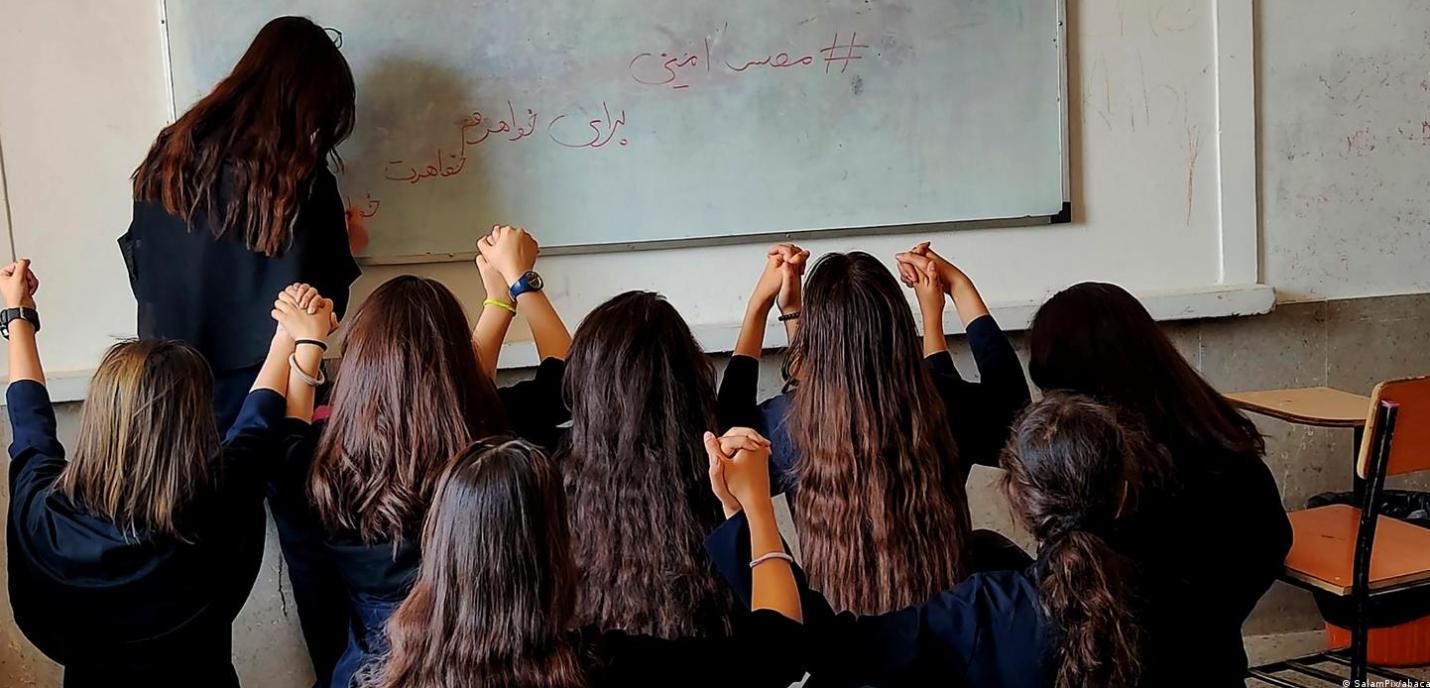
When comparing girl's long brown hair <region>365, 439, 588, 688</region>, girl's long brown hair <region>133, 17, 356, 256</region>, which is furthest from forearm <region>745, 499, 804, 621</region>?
girl's long brown hair <region>133, 17, 356, 256</region>

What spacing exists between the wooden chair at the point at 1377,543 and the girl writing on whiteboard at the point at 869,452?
0.82 m

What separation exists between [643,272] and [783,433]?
1118 mm

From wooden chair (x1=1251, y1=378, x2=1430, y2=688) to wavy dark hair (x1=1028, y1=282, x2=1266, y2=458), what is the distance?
48 centimetres

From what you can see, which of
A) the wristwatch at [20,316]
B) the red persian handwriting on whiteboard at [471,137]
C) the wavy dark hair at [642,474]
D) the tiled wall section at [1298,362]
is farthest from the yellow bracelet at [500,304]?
the tiled wall section at [1298,362]

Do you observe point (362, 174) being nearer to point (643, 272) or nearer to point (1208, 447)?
point (643, 272)

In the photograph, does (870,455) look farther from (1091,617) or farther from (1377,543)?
(1377,543)

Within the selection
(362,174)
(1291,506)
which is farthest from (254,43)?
(1291,506)

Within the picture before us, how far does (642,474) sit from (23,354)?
1.04 meters

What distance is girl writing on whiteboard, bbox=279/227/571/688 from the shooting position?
179 cm

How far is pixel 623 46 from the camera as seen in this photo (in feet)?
9.72

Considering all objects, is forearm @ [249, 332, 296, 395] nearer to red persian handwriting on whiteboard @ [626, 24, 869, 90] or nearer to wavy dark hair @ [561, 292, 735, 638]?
wavy dark hair @ [561, 292, 735, 638]

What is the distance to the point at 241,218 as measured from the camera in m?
2.48

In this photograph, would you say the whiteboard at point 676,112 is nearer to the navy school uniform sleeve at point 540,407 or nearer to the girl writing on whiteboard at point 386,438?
the navy school uniform sleeve at point 540,407

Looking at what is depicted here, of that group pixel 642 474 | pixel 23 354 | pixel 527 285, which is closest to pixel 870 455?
pixel 642 474
